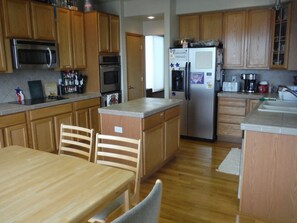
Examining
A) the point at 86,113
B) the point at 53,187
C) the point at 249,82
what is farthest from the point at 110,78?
the point at 53,187

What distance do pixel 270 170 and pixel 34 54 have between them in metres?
3.50

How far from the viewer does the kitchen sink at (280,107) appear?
9.70 ft

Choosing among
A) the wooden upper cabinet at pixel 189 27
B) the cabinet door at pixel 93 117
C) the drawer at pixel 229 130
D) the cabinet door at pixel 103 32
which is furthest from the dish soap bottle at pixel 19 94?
the drawer at pixel 229 130

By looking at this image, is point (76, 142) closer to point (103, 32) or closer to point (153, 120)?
point (153, 120)

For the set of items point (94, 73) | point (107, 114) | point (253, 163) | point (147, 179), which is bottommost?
point (147, 179)

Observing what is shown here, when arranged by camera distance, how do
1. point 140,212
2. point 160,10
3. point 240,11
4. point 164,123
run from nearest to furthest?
point 140,212, point 164,123, point 240,11, point 160,10

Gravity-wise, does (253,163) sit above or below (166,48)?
below

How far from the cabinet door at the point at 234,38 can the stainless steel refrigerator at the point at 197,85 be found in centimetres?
25

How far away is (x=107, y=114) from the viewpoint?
10.1ft

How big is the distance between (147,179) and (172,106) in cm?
104

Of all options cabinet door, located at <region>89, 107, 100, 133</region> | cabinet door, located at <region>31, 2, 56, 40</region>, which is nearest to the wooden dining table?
cabinet door, located at <region>31, 2, 56, 40</region>

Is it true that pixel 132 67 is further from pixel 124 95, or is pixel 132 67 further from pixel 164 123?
pixel 164 123

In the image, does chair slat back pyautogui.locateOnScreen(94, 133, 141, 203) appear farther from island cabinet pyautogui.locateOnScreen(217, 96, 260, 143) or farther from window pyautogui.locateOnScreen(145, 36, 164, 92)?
window pyautogui.locateOnScreen(145, 36, 164, 92)

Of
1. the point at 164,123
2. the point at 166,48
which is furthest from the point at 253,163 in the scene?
the point at 166,48
